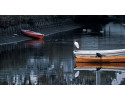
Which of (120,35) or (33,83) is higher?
(120,35)

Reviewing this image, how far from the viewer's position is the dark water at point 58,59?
13.5 m

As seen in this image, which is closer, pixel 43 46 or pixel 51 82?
pixel 51 82

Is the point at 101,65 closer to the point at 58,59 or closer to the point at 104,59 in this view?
the point at 104,59

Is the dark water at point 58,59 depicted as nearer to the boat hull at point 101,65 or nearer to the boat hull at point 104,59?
the boat hull at point 101,65

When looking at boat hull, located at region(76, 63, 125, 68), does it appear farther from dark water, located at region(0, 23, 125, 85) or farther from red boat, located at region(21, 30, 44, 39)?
red boat, located at region(21, 30, 44, 39)

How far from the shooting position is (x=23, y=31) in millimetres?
14219

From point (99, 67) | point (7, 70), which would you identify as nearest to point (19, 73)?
point (7, 70)

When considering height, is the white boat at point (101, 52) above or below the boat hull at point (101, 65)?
above

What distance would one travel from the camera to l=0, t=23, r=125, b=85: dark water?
13516 millimetres

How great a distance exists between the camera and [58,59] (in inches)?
559

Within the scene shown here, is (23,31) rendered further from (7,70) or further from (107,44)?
(107,44)

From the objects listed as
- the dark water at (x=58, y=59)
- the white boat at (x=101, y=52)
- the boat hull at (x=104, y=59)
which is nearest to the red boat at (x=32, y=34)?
the dark water at (x=58, y=59)

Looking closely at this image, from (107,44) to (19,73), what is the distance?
243 cm

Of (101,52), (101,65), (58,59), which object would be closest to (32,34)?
(58,59)
